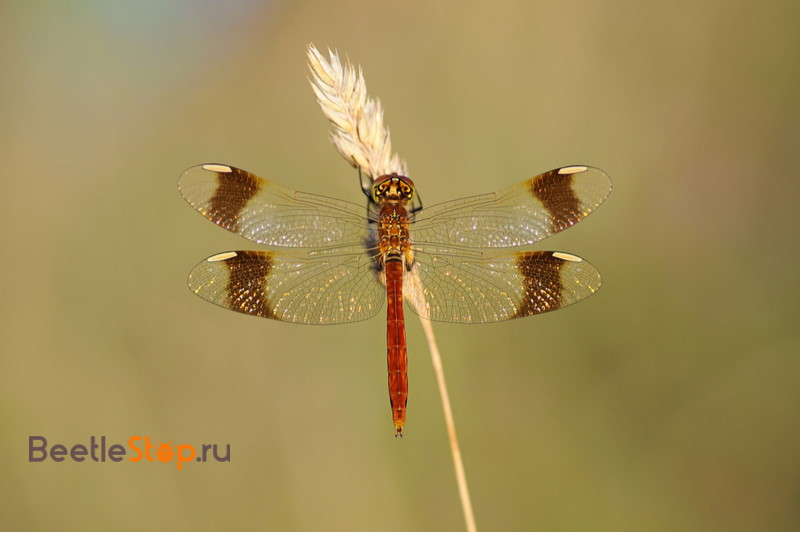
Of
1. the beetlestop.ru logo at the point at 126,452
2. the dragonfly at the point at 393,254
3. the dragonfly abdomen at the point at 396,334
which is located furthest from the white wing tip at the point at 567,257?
the beetlestop.ru logo at the point at 126,452

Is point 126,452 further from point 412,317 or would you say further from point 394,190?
A: point 394,190

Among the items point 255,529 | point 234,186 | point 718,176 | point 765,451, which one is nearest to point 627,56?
point 718,176

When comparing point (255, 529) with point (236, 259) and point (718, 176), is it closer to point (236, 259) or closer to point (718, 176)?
point (236, 259)

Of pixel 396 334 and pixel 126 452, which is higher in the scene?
pixel 396 334

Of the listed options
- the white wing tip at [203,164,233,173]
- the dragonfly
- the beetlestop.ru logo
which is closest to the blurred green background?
the beetlestop.ru logo

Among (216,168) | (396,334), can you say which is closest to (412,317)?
(396,334)

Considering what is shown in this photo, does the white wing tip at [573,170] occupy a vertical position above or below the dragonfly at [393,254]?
above

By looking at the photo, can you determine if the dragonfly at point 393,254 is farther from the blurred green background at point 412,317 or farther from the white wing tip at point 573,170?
the blurred green background at point 412,317
